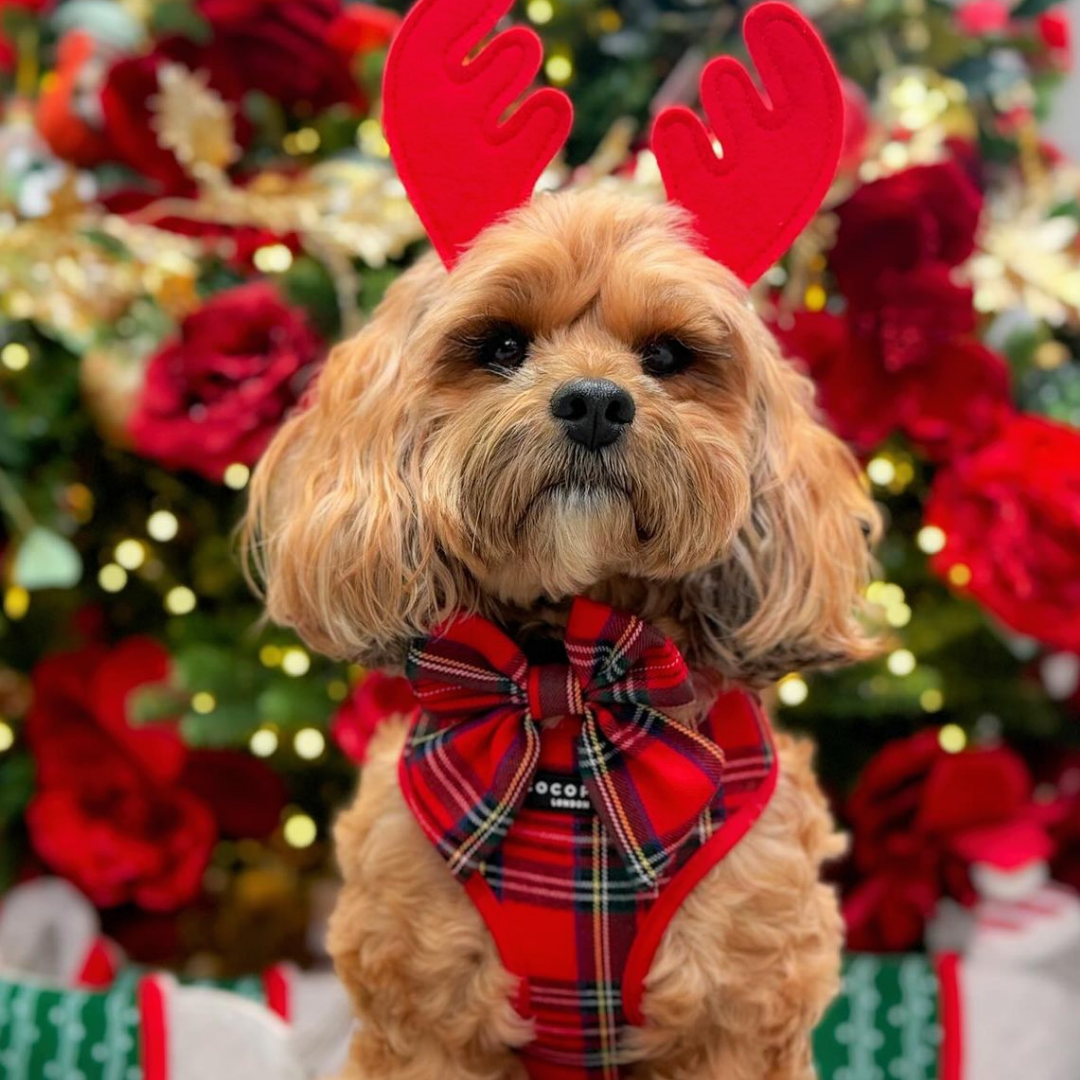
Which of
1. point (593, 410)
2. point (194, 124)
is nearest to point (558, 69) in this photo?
point (194, 124)

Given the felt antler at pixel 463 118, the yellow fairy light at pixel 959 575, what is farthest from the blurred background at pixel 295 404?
the felt antler at pixel 463 118

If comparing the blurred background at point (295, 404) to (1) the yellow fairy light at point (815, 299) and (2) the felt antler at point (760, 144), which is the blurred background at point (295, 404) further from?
(2) the felt antler at point (760, 144)

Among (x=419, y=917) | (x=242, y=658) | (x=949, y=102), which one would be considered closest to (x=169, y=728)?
(x=242, y=658)

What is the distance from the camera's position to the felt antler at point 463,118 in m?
0.81

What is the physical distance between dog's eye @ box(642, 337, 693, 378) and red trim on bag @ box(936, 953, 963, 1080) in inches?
32.0

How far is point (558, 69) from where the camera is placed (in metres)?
1.52

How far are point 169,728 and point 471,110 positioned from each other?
2.89 feet

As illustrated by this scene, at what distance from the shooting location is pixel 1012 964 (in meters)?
1.37

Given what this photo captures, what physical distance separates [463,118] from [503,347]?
A: 0.50 ft

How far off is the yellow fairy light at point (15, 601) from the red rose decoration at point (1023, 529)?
1.03 metres

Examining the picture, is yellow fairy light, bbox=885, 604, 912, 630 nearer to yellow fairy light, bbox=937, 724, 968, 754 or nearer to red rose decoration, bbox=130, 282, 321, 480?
yellow fairy light, bbox=937, 724, 968, 754

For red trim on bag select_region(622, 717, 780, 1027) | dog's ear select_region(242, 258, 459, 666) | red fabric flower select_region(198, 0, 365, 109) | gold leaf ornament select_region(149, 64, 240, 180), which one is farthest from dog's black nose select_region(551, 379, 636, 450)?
red fabric flower select_region(198, 0, 365, 109)

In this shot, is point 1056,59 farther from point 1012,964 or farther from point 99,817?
point 99,817

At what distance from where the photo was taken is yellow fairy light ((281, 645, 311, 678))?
138cm
